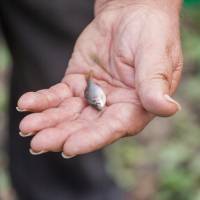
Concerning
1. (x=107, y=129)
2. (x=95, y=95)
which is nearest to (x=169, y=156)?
(x=95, y=95)

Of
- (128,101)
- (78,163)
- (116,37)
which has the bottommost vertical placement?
(78,163)

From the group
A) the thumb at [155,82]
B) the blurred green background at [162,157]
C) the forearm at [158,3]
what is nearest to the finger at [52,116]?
the thumb at [155,82]

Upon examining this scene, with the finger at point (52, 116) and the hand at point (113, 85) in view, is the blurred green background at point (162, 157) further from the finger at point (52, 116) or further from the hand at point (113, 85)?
the finger at point (52, 116)

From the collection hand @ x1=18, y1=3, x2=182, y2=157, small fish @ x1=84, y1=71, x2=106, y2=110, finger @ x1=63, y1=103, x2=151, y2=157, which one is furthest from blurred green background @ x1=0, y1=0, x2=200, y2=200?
finger @ x1=63, y1=103, x2=151, y2=157

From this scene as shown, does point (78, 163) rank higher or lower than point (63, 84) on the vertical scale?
lower

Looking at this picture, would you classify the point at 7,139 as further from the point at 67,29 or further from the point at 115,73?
the point at 115,73

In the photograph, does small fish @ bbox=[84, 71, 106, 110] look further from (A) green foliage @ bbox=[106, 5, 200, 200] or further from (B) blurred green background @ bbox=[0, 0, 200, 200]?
(A) green foliage @ bbox=[106, 5, 200, 200]

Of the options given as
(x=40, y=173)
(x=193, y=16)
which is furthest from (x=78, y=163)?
(x=193, y=16)
